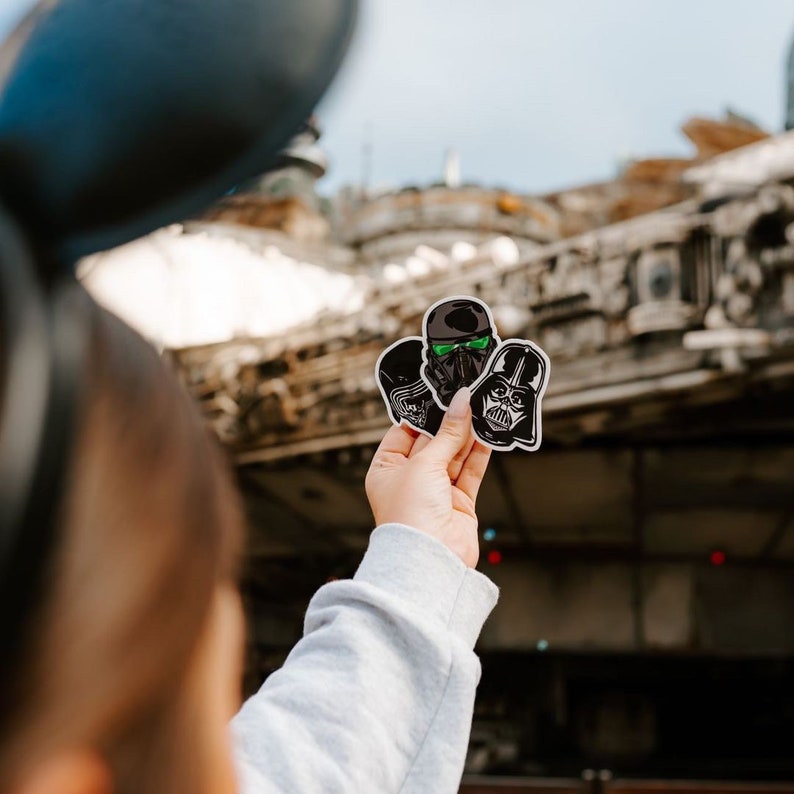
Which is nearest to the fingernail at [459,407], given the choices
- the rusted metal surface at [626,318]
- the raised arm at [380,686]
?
the raised arm at [380,686]

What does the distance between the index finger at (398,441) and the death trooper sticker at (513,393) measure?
0.44 feet

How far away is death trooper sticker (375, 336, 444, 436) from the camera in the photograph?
145cm

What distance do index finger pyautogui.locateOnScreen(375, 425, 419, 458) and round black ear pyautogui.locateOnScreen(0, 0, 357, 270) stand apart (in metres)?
0.86

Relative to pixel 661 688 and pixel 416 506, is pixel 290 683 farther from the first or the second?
pixel 661 688

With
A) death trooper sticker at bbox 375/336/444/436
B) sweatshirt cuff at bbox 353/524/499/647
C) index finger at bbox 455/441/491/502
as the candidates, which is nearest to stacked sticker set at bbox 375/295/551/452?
death trooper sticker at bbox 375/336/444/436

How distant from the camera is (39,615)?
0.42m

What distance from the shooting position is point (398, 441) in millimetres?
1354

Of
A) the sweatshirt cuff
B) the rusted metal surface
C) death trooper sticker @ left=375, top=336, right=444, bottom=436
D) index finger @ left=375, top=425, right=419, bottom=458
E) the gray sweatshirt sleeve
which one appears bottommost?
the gray sweatshirt sleeve

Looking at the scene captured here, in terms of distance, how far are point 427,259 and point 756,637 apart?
18.4ft

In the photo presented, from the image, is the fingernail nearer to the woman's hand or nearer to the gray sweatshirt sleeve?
the woman's hand

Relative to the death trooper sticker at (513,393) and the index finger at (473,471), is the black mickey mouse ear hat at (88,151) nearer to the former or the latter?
the index finger at (473,471)

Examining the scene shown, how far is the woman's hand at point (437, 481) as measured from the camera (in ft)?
3.64

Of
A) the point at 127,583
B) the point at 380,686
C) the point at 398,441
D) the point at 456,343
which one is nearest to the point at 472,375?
the point at 456,343

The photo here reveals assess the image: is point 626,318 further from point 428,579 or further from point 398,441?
point 428,579
